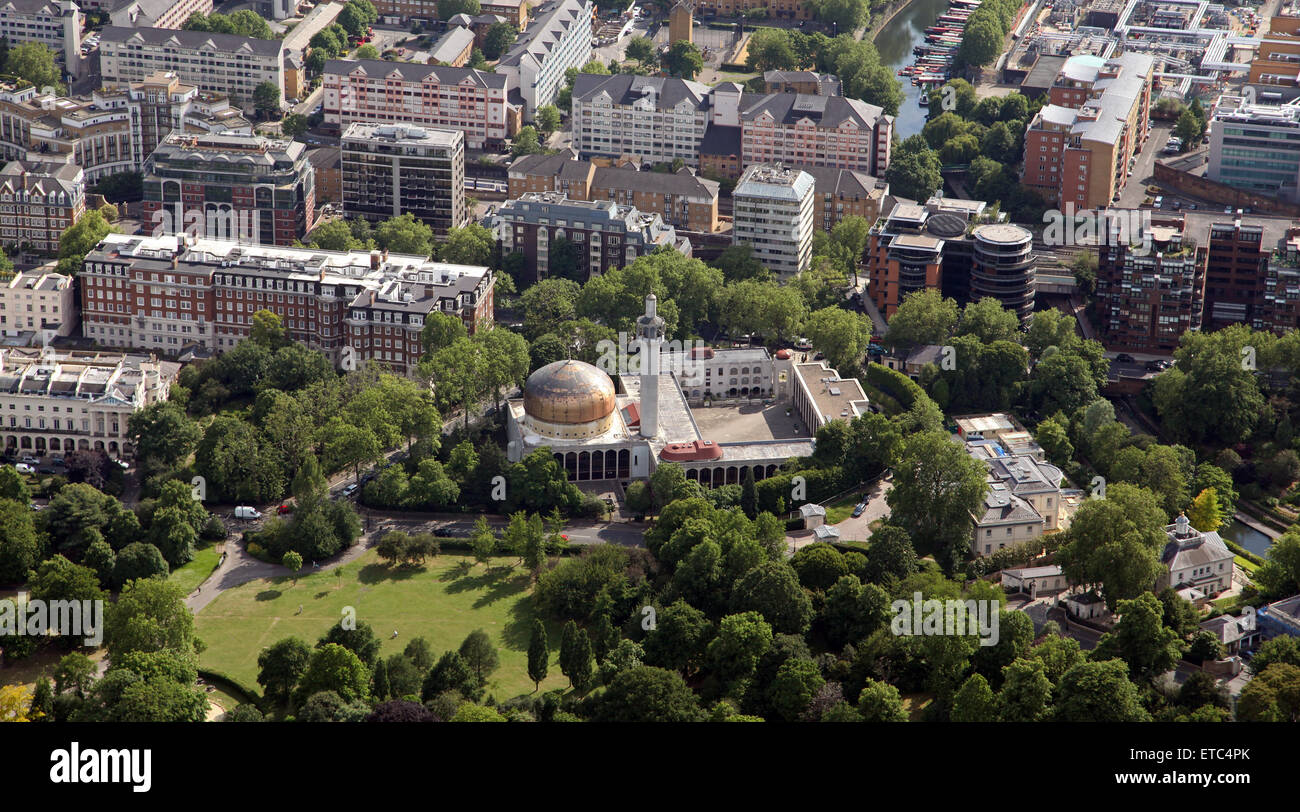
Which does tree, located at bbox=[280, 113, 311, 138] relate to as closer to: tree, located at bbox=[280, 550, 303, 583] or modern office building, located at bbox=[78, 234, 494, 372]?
modern office building, located at bbox=[78, 234, 494, 372]

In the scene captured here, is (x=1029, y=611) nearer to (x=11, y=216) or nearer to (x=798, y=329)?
(x=798, y=329)

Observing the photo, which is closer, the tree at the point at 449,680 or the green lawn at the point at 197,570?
the tree at the point at 449,680

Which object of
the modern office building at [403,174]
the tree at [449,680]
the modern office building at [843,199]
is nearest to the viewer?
the tree at [449,680]

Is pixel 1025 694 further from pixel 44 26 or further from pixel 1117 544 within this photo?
pixel 44 26

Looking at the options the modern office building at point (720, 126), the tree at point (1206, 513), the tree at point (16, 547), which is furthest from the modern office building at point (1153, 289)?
the tree at point (16, 547)

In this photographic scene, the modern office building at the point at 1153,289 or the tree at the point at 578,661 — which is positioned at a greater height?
the modern office building at the point at 1153,289

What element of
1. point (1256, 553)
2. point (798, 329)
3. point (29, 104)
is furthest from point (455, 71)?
point (1256, 553)

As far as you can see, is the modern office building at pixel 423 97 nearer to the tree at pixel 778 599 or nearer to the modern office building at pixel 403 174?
the modern office building at pixel 403 174

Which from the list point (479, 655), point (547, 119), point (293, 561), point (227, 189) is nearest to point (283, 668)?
point (479, 655)
